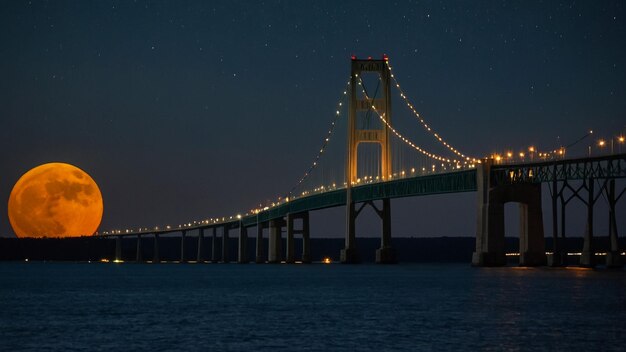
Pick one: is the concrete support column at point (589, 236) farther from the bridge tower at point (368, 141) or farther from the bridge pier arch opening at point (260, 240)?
the bridge pier arch opening at point (260, 240)

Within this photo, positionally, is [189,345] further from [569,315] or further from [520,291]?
[520,291]

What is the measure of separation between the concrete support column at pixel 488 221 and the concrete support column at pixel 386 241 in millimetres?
18553

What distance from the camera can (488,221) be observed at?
3787 inches

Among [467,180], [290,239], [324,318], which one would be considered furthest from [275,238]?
[324,318]

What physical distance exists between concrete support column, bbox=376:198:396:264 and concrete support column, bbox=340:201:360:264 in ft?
8.63

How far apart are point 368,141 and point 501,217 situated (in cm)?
2916

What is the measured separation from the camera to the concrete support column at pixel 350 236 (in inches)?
4699

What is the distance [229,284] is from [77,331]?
39266mm

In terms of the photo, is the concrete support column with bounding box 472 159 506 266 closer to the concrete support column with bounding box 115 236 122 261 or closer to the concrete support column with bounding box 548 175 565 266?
the concrete support column with bounding box 548 175 565 266

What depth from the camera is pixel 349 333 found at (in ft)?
130

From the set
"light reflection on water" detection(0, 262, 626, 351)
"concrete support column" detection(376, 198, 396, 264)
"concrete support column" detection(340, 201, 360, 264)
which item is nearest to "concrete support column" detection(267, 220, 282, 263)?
"concrete support column" detection(340, 201, 360, 264)

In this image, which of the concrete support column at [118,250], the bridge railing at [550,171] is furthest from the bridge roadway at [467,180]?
the concrete support column at [118,250]

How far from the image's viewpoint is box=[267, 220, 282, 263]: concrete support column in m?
145

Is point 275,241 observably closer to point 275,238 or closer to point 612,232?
point 275,238
